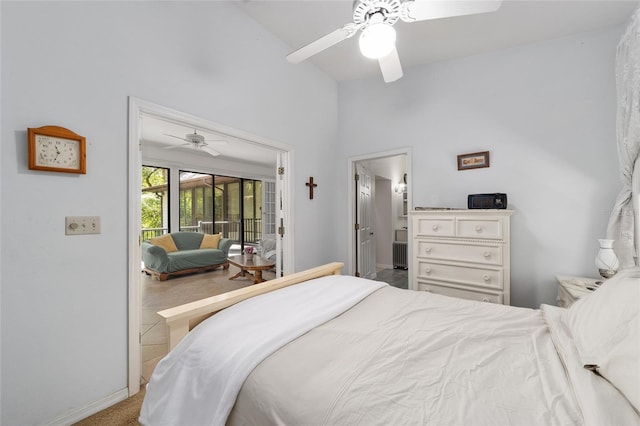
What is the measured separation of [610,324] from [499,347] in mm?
336

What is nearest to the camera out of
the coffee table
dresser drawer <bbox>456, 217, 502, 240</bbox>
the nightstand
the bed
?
the bed

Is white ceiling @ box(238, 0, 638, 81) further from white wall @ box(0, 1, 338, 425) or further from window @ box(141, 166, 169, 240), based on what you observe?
window @ box(141, 166, 169, 240)

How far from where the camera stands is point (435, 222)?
2631mm

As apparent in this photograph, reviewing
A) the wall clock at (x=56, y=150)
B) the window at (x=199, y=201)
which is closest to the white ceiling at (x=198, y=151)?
the window at (x=199, y=201)

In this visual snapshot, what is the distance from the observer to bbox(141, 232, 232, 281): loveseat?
470cm

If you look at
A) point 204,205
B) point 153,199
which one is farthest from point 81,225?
point 153,199

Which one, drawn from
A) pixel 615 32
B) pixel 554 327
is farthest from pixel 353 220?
pixel 615 32

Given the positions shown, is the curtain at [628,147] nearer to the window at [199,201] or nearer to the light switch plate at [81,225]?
the light switch plate at [81,225]

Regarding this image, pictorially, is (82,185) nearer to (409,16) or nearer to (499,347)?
(409,16)

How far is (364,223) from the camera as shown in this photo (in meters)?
4.11

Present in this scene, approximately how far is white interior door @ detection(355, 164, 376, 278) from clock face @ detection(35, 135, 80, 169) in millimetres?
2991

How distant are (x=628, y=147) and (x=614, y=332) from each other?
190 centimetres

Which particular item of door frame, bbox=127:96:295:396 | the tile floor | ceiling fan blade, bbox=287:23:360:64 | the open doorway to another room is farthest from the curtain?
door frame, bbox=127:96:295:396

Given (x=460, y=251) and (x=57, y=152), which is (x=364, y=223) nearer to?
(x=460, y=251)
